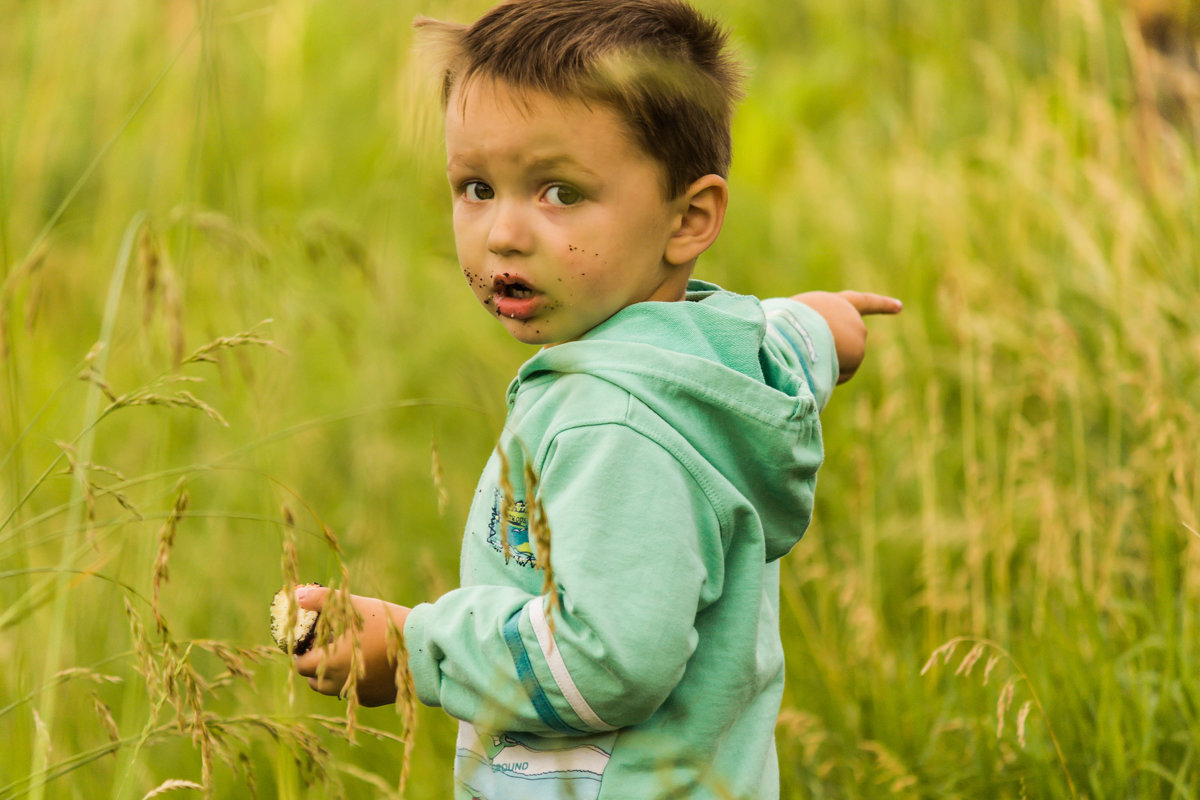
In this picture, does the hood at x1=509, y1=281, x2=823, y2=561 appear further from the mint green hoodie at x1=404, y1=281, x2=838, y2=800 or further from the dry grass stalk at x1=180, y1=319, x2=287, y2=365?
the dry grass stalk at x1=180, y1=319, x2=287, y2=365

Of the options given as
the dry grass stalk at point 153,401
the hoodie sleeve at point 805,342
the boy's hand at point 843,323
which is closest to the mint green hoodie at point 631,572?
the hoodie sleeve at point 805,342

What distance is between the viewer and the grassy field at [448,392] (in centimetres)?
163

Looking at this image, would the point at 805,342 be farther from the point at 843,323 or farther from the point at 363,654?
the point at 363,654

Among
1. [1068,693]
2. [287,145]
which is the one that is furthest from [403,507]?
[1068,693]

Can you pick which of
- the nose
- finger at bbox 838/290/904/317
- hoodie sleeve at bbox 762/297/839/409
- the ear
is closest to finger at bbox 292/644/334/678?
the nose

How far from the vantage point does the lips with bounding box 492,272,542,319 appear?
1403 mm

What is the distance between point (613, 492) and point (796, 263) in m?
2.79

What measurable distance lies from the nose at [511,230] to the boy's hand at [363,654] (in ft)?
1.39

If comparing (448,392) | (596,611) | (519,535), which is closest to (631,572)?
(596,611)

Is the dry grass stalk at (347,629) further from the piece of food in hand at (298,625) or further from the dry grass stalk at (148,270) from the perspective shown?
the dry grass stalk at (148,270)

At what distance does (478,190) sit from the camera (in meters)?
1.45

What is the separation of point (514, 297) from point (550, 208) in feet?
0.37

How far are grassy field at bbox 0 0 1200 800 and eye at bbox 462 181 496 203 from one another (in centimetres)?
19

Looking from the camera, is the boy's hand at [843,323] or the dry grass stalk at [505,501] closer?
the dry grass stalk at [505,501]
